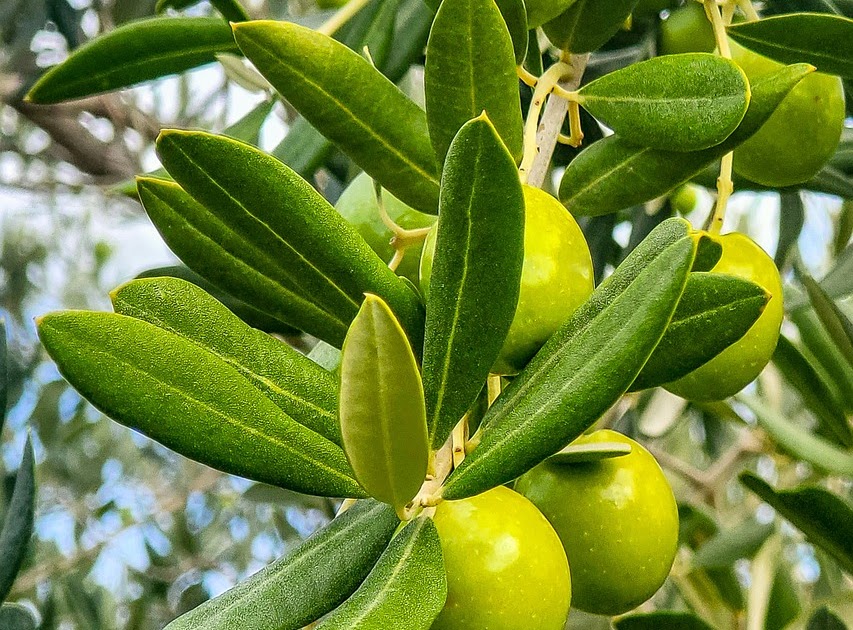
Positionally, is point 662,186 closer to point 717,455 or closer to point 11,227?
point 717,455

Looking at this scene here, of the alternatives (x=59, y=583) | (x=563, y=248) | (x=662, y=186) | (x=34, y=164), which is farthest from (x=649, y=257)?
(x=34, y=164)

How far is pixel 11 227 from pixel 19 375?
1.98m

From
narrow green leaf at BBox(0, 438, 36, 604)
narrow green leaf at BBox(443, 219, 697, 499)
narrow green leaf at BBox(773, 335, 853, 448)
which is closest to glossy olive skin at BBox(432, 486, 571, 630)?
narrow green leaf at BBox(443, 219, 697, 499)

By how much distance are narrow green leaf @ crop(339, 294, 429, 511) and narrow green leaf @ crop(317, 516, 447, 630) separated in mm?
29

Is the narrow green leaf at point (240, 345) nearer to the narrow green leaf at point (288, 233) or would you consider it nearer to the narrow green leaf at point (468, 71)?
the narrow green leaf at point (288, 233)

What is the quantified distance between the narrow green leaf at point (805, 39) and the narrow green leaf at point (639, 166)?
16 centimetres

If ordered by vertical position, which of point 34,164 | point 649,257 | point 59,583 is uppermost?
point 649,257

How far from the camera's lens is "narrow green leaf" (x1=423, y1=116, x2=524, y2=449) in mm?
621

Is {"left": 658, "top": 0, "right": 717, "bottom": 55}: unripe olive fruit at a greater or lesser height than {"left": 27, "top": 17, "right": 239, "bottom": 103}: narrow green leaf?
lesser

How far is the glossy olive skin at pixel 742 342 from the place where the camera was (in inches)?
37.2

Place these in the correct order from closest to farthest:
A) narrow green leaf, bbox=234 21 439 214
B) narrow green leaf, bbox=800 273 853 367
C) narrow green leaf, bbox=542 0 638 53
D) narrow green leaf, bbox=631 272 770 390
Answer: narrow green leaf, bbox=631 272 770 390, narrow green leaf, bbox=234 21 439 214, narrow green leaf, bbox=542 0 638 53, narrow green leaf, bbox=800 273 853 367

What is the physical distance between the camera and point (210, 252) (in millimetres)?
751

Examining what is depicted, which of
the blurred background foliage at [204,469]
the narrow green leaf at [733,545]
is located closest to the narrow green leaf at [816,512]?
the blurred background foliage at [204,469]

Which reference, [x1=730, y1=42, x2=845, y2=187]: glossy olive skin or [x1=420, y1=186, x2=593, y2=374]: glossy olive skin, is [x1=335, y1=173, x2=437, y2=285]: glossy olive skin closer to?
[x1=420, y1=186, x2=593, y2=374]: glossy olive skin
